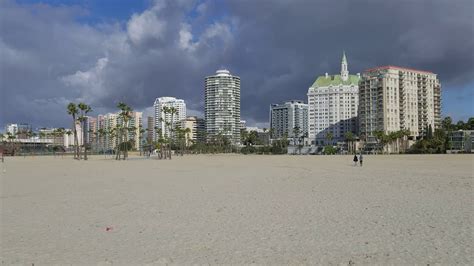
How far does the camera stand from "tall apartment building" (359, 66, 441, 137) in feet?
480

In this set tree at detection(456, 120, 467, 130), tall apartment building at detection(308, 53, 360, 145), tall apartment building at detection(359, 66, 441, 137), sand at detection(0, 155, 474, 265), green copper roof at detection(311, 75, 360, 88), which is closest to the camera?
sand at detection(0, 155, 474, 265)

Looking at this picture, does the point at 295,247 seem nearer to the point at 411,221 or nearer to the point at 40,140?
the point at 411,221

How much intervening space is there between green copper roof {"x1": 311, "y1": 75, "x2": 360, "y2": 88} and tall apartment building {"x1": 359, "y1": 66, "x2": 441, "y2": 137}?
33817mm

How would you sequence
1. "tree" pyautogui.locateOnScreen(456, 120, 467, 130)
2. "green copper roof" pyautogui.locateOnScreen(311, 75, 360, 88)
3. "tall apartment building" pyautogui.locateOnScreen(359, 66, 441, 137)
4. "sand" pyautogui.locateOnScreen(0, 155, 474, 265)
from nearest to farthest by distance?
"sand" pyautogui.locateOnScreen(0, 155, 474, 265), "tree" pyautogui.locateOnScreen(456, 120, 467, 130), "tall apartment building" pyautogui.locateOnScreen(359, 66, 441, 137), "green copper roof" pyautogui.locateOnScreen(311, 75, 360, 88)

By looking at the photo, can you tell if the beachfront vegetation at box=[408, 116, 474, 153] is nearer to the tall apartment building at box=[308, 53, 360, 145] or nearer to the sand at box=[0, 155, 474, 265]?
the tall apartment building at box=[308, 53, 360, 145]

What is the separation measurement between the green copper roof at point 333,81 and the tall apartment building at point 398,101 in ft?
111

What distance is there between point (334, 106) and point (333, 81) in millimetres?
13761

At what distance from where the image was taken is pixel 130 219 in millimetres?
11242

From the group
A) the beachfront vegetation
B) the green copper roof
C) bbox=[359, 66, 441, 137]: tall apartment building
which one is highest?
the green copper roof

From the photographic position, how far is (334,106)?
18512 centimetres

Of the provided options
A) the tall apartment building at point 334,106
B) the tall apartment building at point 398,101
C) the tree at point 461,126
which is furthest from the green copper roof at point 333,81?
the tree at point 461,126

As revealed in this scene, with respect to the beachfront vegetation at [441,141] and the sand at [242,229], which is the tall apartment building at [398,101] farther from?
the sand at [242,229]

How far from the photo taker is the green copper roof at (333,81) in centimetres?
19088

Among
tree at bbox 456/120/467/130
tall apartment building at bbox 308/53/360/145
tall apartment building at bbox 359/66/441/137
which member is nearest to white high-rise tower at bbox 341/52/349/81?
tall apartment building at bbox 308/53/360/145
